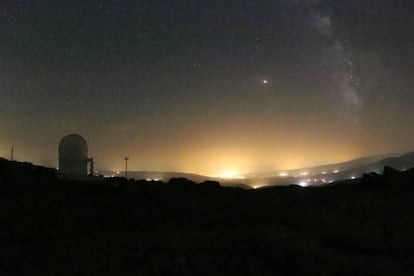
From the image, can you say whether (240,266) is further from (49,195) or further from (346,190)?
(49,195)

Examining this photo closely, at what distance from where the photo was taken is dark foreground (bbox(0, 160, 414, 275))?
14.2 metres

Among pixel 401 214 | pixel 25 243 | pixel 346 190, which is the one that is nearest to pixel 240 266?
pixel 25 243

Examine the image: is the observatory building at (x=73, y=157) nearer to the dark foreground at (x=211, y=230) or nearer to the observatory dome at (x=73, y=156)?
the observatory dome at (x=73, y=156)

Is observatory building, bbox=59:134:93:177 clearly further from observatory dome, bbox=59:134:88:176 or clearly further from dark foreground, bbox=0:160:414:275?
dark foreground, bbox=0:160:414:275

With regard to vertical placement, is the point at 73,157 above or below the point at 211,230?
above

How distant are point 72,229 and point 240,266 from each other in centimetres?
1145

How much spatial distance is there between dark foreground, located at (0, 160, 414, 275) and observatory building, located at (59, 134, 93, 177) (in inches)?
770

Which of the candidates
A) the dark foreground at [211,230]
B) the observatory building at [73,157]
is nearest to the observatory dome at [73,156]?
the observatory building at [73,157]

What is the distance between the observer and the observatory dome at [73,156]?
5428 centimetres

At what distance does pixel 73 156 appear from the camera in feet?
179

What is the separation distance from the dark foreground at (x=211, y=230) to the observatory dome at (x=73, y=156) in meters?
19.5

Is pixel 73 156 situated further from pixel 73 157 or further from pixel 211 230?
pixel 211 230

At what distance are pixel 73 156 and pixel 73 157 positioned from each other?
5.4 inches

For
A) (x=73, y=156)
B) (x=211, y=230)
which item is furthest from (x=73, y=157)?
(x=211, y=230)
